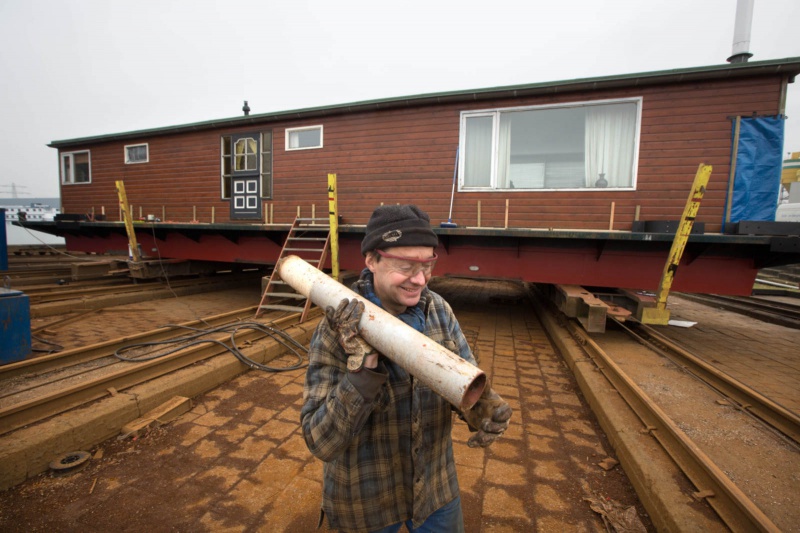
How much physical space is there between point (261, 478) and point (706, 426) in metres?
3.77

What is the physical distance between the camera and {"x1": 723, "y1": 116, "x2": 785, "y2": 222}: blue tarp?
19.5 ft

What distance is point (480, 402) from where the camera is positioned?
4.52 ft

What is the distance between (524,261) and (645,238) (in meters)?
1.95

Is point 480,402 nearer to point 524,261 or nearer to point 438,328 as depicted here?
point 438,328

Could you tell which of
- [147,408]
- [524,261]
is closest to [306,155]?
[524,261]

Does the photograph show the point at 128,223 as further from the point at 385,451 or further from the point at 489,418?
the point at 489,418

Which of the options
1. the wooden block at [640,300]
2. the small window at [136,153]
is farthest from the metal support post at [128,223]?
the wooden block at [640,300]

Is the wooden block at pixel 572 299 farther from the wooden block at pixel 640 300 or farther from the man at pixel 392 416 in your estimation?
the man at pixel 392 416

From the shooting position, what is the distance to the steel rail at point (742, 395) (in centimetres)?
306

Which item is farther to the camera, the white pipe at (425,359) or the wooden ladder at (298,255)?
the wooden ladder at (298,255)

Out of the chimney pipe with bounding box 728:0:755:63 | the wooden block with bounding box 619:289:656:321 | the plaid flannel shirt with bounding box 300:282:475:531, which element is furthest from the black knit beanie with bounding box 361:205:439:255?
the chimney pipe with bounding box 728:0:755:63

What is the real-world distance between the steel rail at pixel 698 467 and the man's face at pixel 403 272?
88.4 inches

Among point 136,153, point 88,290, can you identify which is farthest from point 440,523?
point 136,153

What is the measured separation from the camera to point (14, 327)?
13.0ft
